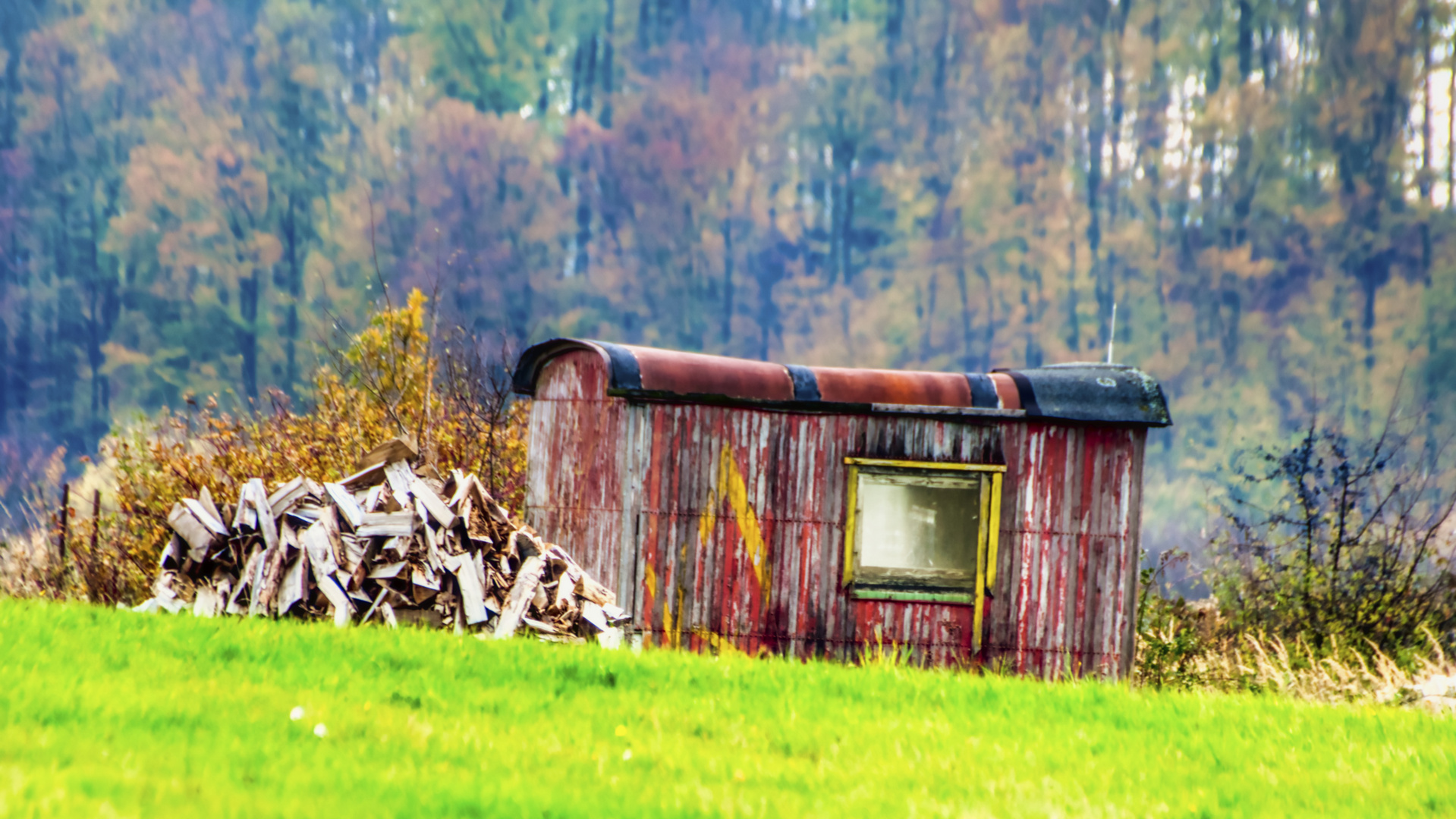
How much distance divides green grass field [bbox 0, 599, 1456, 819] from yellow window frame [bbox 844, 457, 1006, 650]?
8.51 ft

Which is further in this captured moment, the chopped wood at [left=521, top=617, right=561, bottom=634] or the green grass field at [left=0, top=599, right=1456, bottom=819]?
the chopped wood at [left=521, top=617, right=561, bottom=634]

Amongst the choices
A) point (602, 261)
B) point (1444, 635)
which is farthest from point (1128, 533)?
point (602, 261)

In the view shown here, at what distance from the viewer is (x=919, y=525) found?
1036 centimetres

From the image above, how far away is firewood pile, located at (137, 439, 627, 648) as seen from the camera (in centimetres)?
852

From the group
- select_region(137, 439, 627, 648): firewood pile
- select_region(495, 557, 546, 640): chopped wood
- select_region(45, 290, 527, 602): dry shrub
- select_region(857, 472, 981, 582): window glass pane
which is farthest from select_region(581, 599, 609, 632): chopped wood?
select_region(45, 290, 527, 602): dry shrub

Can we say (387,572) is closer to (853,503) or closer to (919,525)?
(853,503)

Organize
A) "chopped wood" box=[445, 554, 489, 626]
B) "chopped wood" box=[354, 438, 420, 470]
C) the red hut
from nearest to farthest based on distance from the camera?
"chopped wood" box=[445, 554, 489, 626] → "chopped wood" box=[354, 438, 420, 470] → the red hut

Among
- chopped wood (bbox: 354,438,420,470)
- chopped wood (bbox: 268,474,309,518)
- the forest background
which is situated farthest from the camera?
the forest background

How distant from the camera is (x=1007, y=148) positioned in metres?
61.5

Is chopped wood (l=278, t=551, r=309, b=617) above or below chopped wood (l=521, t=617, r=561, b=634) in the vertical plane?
above

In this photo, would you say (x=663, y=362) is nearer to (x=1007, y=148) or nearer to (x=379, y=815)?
(x=379, y=815)

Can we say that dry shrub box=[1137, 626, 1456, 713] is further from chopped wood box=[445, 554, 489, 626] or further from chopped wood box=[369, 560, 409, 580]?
chopped wood box=[369, 560, 409, 580]

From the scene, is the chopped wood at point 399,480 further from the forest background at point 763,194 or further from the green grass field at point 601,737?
the forest background at point 763,194

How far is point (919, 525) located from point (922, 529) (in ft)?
0.14
